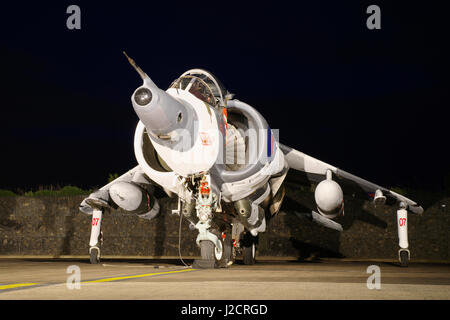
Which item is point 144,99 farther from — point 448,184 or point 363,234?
point 448,184

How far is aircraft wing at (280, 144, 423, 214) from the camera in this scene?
41.8 ft

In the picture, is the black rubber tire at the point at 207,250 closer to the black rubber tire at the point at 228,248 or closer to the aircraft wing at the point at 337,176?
the black rubber tire at the point at 228,248

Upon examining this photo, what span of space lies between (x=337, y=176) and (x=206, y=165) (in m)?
5.33

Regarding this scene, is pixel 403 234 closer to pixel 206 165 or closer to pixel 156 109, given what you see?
pixel 206 165

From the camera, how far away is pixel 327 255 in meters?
18.2

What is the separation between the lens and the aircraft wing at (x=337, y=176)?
502 inches

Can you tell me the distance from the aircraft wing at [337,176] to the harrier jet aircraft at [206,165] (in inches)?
4.2

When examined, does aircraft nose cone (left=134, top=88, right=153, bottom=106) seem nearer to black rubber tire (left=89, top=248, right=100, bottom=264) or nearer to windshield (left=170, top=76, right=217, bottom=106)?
windshield (left=170, top=76, right=217, bottom=106)

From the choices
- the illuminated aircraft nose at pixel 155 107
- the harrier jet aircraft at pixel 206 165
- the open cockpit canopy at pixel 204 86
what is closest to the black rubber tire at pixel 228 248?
the harrier jet aircraft at pixel 206 165

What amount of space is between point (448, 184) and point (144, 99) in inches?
678

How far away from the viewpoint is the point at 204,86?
31.1 ft

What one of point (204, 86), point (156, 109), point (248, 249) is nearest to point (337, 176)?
point (248, 249)
